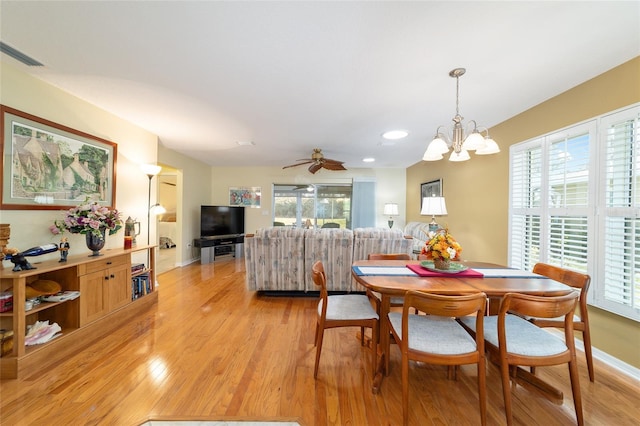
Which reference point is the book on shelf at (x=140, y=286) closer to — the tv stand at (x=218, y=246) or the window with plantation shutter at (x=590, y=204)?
the tv stand at (x=218, y=246)

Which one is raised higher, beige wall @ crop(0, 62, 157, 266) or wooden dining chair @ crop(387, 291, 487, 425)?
beige wall @ crop(0, 62, 157, 266)

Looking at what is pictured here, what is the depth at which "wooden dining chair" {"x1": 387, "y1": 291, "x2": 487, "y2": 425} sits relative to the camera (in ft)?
4.19

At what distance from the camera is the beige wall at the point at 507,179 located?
1876 millimetres

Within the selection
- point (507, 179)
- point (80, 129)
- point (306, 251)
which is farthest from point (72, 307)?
point (507, 179)

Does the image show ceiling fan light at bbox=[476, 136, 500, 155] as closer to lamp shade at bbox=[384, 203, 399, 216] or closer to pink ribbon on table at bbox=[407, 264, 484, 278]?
pink ribbon on table at bbox=[407, 264, 484, 278]

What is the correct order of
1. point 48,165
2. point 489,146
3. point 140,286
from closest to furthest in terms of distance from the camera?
point 489,146, point 48,165, point 140,286

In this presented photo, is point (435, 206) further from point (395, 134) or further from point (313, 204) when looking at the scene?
point (313, 204)

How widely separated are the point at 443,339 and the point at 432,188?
4137 millimetres

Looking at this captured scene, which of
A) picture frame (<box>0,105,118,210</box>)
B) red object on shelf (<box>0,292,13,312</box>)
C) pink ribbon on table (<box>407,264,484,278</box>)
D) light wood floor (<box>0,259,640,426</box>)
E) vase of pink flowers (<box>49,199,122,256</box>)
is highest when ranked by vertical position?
picture frame (<box>0,105,118,210</box>)

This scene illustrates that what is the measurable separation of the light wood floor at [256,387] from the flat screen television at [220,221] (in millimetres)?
3246

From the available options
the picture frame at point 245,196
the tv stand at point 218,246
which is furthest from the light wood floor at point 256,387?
the picture frame at point 245,196

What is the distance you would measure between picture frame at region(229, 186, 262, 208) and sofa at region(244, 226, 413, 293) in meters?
3.35

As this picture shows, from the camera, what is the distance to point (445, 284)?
1667 millimetres

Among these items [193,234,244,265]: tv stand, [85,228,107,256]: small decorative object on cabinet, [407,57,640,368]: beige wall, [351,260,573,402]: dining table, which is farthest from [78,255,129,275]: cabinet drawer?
[407,57,640,368]: beige wall
